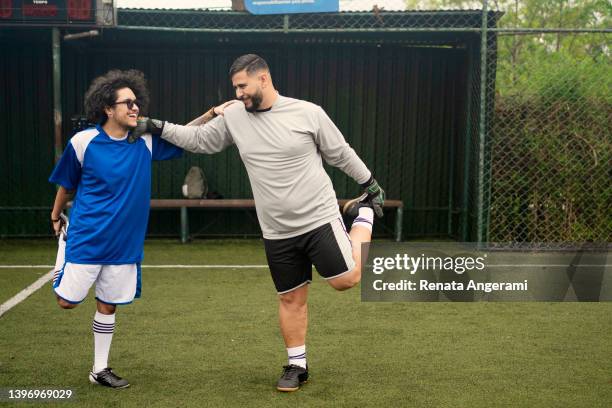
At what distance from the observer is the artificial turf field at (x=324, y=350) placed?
479cm

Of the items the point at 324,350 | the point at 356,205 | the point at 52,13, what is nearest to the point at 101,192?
the point at 356,205

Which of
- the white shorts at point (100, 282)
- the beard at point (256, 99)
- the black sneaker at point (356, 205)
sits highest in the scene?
the beard at point (256, 99)

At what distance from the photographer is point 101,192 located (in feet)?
15.5

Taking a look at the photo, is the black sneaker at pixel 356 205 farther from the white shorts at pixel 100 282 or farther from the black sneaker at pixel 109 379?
the black sneaker at pixel 109 379

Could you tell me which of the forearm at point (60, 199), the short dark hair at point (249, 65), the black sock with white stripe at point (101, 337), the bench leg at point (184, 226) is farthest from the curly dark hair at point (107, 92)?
the bench leg at point (184, 226)

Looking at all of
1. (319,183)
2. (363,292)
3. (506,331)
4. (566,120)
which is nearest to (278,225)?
(319,183)

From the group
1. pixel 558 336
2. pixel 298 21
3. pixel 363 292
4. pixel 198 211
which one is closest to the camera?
pixel 558 336

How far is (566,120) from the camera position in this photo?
1012 cm

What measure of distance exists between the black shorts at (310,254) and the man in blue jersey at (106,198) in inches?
32.9

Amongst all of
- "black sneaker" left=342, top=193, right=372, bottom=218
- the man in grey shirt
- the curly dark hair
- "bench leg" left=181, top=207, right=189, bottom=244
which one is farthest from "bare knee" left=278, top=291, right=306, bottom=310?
"bench leg" left=181, top=207, right=189, bottom=244

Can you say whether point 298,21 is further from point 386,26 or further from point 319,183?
point 319,183

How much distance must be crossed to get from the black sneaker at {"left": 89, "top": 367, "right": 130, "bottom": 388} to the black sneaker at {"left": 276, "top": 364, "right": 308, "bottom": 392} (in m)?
0.91

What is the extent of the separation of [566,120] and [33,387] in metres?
7.39

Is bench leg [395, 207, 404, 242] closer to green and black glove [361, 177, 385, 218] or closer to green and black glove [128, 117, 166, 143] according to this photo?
green and black glove [361, 177, 385, 218]
